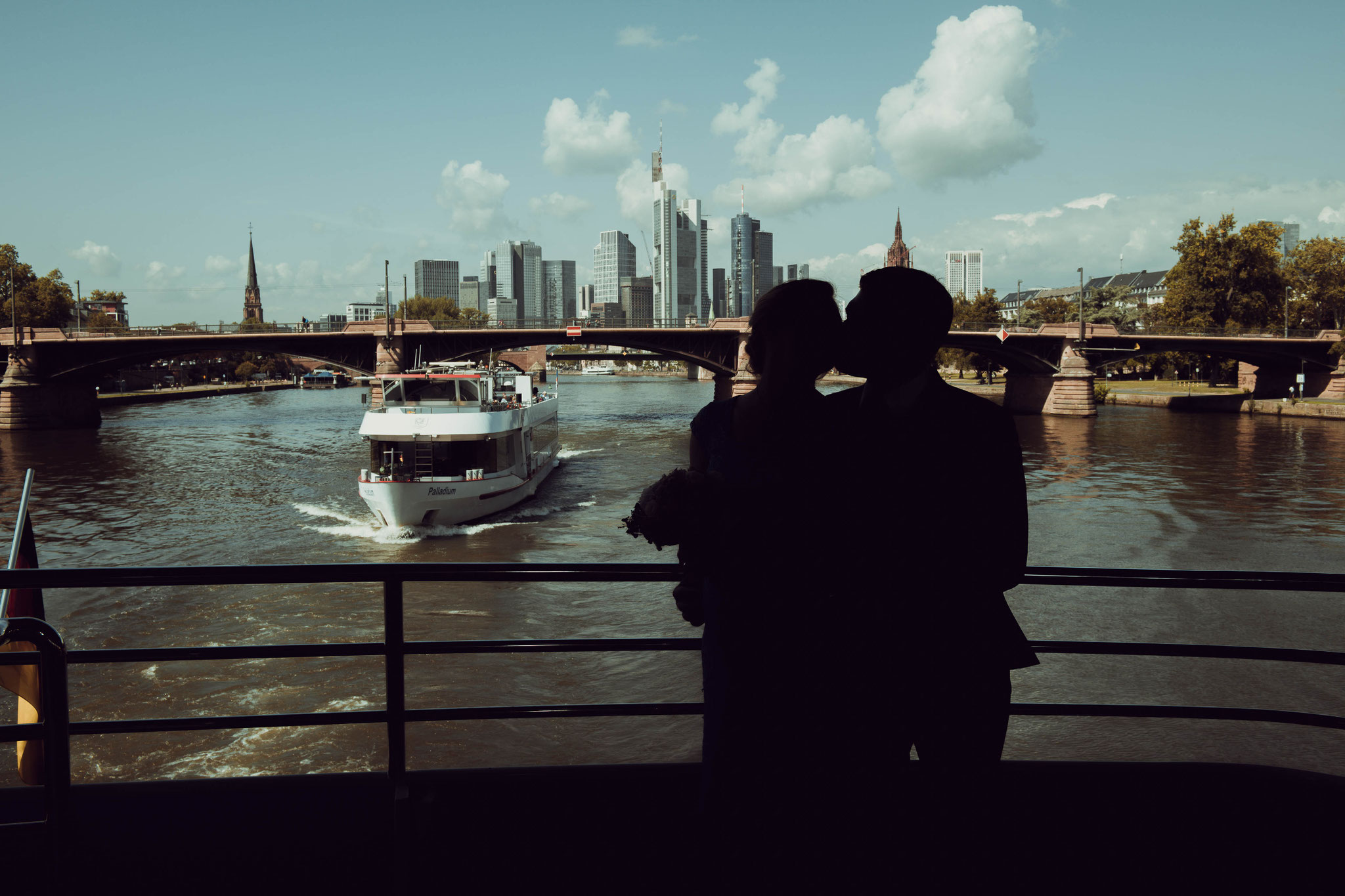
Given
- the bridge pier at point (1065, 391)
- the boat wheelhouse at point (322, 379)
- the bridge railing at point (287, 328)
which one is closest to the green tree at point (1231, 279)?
the bridge pier at point (1065, 391)

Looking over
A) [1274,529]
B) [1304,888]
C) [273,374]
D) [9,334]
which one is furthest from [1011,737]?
[273,374]

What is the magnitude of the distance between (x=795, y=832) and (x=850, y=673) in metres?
0.38

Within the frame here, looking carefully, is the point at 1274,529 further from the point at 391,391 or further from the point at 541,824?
the point at 541,824

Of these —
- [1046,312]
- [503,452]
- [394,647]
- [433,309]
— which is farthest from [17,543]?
[433,309]

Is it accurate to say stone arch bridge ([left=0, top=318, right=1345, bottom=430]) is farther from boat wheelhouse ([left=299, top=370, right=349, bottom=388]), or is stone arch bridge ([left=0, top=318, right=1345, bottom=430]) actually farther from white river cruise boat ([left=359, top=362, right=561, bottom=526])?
boat wheelhouse ([left=299, top=370, right=349, bottom=388])

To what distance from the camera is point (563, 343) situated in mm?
66812

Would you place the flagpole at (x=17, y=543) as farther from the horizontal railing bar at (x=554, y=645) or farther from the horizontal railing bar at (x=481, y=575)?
the horizontal railing bar at (x=554, y=645)

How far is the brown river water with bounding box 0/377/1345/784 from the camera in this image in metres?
10.9

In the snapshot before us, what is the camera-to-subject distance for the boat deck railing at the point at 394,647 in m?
3.02

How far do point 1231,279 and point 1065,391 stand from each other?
86.6 feet

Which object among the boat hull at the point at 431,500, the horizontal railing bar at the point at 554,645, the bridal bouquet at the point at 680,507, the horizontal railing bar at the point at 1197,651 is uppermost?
the bridal bouquet at the point at 680,507

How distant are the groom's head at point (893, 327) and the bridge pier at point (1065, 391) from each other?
222 ft

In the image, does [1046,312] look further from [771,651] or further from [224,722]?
[771,651]

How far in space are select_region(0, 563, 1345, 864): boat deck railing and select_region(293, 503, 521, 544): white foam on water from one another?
2140 cm
